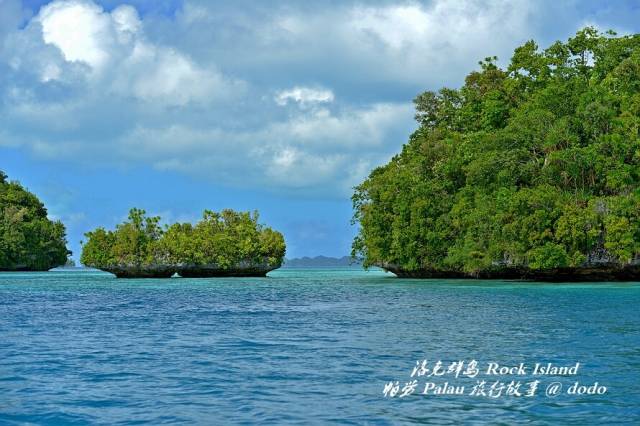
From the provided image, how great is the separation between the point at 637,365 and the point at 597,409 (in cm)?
414

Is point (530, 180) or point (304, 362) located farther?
point (530, 180)

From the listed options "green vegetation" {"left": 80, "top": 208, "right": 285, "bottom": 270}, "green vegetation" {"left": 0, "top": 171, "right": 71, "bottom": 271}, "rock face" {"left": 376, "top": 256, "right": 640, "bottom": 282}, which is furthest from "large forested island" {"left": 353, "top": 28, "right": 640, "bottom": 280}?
"green vegetation" {"left": 0, "top": 171, "right": 71, "bottom": 271}

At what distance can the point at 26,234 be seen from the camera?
365ft

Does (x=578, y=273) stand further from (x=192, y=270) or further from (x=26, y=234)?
(x=26, y=234)

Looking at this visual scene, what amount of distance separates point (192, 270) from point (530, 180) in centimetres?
4514

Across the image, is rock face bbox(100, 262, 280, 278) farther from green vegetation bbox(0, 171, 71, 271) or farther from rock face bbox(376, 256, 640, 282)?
rock face bbox(376, 256, 640, 282)

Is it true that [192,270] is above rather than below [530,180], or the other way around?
below

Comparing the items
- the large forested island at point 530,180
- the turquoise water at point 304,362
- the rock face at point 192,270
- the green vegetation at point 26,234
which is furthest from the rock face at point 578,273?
the green vegetation at point 26,234

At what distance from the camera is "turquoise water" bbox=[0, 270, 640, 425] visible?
1080cm

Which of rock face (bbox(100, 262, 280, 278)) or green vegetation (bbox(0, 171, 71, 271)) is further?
green vegetation (bbox(0, 171, 71, 271))

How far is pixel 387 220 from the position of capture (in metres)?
68.6

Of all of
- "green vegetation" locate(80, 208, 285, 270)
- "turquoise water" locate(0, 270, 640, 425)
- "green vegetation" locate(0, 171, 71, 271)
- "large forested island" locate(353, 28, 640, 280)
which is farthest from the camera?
"green vegetation" locate(0, 171, 71, 271)

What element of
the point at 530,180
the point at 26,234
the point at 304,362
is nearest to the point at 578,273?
the point at 530,180

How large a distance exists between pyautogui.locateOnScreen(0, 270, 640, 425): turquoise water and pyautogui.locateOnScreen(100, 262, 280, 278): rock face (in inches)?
2186
